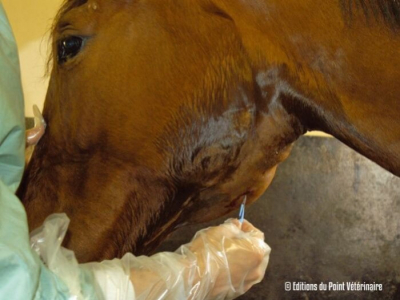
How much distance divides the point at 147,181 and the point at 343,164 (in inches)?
46.5

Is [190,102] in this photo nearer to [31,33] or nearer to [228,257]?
[228,257]

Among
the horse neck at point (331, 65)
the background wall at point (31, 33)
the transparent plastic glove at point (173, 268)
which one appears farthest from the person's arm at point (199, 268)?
the background wall at point (31, 33)

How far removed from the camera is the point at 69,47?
2.48ft

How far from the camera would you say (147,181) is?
29.7 inches

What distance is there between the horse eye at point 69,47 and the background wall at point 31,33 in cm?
115

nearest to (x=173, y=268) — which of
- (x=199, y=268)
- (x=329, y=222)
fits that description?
(x=199, y=268)

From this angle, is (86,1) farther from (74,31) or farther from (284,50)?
(284,50)

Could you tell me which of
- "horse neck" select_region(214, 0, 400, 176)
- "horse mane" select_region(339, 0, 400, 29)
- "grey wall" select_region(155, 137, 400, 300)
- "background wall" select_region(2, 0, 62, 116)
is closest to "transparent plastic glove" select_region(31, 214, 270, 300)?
"horse neck" select_region(214, 0, 400, 176)

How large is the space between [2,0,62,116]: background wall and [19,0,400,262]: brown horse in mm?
1115

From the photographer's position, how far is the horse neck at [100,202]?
2.48ft

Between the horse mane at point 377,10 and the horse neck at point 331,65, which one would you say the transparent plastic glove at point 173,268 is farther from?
the horse mane at point 377,10

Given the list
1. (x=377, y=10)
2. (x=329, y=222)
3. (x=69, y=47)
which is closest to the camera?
(x=377, y=10)

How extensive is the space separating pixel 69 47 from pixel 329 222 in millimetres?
1283

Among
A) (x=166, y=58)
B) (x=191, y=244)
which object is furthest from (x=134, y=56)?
(x=191, y=244)
